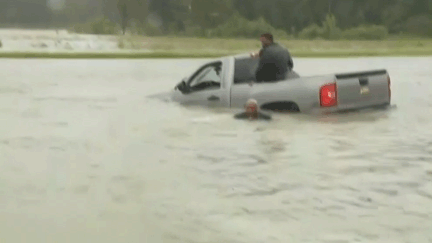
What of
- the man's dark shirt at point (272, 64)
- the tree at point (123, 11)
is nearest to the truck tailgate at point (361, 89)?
the man's dark shirt at point (272, 64)

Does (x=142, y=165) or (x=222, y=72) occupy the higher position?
(x=222, y=72)

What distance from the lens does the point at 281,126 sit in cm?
1594

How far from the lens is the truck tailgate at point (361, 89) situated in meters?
14.5

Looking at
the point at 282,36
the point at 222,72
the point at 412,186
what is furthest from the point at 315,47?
the point at 412,186

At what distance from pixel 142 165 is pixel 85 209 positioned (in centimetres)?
308

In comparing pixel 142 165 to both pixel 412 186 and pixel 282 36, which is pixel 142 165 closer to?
pixel 412 186

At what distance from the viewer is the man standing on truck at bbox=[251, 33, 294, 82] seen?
15.4m

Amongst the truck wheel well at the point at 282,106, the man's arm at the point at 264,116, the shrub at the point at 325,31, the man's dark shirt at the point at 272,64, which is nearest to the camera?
the truck wheel well at the point at 282,106

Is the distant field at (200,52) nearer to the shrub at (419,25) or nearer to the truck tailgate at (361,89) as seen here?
the shrub at (419,25)

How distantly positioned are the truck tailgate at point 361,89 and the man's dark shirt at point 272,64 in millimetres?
1465

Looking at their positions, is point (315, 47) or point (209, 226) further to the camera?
point (315, 47)

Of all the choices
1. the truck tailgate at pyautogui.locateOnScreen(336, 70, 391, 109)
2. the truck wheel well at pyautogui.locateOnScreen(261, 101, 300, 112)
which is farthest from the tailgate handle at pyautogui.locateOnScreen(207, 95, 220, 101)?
the truck tailgate at pyautogui.locateOnScreen(336, 70, 391, 109)

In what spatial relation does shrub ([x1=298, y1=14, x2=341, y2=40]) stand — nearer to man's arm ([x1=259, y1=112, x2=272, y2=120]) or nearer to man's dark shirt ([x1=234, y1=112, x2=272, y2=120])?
man's dark shirt ([x1=234, y1=112, x2=272, y2=120])

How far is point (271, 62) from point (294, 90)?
28.2 inches
